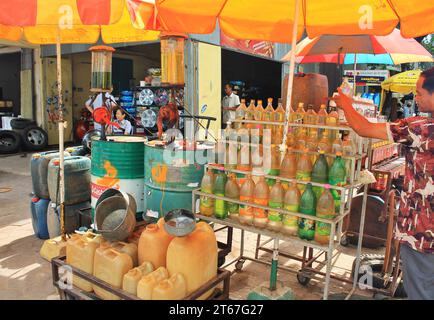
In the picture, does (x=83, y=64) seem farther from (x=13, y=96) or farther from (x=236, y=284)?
(x=236, y=284)

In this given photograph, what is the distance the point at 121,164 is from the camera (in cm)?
388

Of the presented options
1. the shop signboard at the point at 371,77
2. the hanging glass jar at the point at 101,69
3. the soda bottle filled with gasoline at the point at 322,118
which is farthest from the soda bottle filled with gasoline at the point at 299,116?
the shop signboard at the point at 371,77

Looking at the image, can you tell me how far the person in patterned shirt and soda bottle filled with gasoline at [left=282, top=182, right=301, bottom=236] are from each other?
65 cm

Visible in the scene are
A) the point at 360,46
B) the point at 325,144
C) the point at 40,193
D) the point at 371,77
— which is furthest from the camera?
the point at 371,77

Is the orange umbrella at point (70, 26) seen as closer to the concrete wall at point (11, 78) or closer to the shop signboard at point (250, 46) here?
the shop signboard at point (250, 46)

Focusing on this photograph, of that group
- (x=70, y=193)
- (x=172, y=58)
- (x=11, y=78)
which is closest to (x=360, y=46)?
(x=172, y=58)

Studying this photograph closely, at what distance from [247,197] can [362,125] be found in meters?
1.06

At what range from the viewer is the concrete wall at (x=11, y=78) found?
1412 centimetres

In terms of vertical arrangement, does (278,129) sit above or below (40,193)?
above

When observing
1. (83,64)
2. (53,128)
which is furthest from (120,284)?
(83,64)

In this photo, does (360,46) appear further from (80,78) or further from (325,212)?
(80,78)

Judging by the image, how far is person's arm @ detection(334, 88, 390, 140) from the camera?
246 cm

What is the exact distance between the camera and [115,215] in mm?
3051

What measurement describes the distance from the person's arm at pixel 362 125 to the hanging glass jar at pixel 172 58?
1.93m
